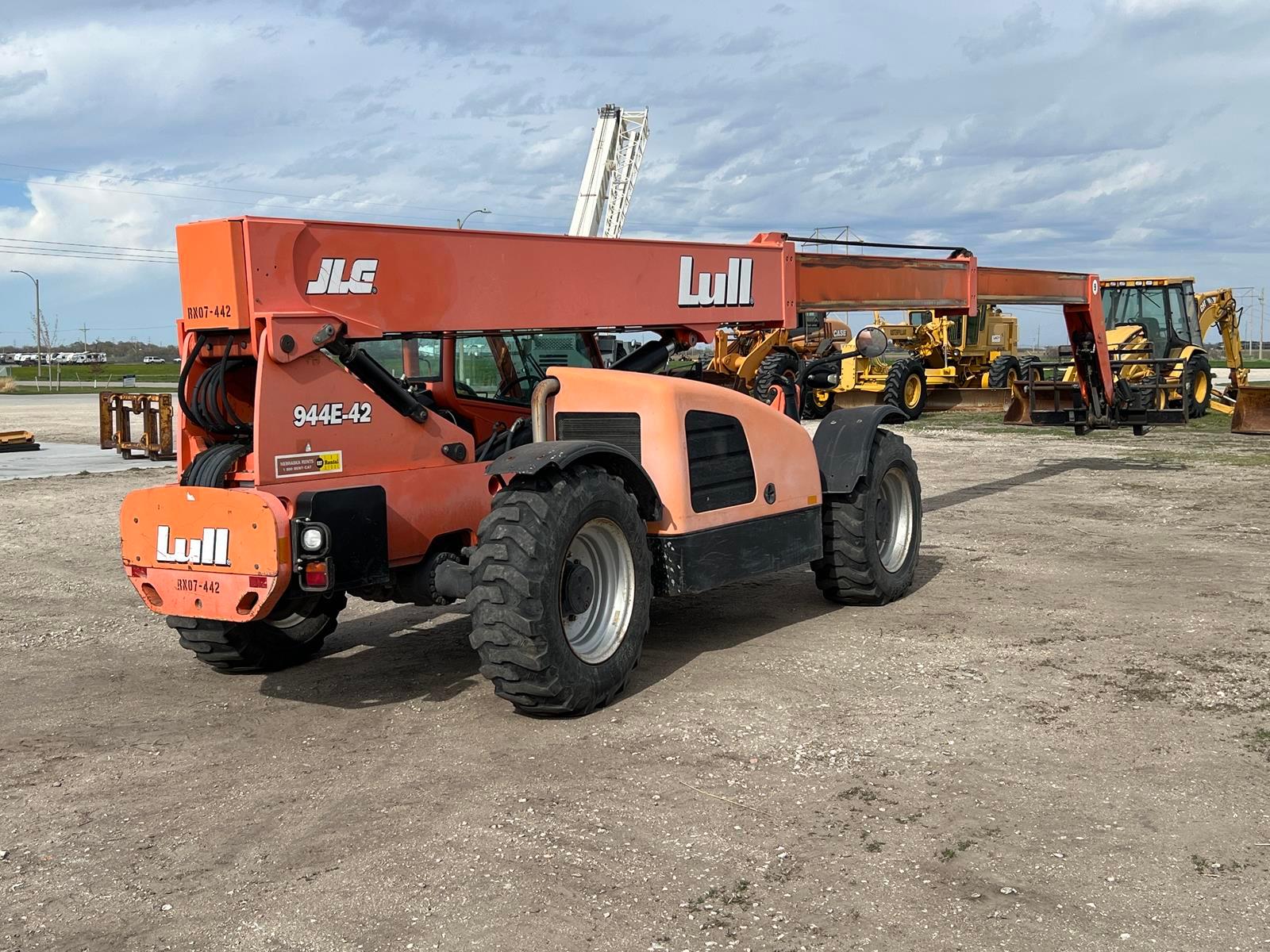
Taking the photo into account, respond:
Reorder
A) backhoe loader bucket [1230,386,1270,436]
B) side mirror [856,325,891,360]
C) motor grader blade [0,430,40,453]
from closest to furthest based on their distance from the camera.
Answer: side mirror [856,325,891,360]
backhoe loader bucket [1230,386,1270,436]
motor grader blade [0,430,40,453]

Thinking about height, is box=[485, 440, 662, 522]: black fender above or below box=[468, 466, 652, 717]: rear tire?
above

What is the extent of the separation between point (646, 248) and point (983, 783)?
3.89 metres

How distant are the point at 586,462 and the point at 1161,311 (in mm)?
22072

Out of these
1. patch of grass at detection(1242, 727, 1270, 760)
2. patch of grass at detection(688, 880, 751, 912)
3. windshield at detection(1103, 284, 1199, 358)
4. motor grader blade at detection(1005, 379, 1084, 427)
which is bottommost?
patch of grass at detection(688, 880, 751, 912)

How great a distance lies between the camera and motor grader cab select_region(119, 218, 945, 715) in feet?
19.2

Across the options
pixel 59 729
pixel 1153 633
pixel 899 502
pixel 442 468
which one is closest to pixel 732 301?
pixel 899 502

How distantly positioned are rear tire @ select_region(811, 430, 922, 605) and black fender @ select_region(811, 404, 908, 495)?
135 millimetres

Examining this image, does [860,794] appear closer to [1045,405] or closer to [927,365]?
[1045,405]

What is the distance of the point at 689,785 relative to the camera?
5219 mm

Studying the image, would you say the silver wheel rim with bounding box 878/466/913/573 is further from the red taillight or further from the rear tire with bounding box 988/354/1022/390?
the rear tire with bounding box 988/354/1022/390

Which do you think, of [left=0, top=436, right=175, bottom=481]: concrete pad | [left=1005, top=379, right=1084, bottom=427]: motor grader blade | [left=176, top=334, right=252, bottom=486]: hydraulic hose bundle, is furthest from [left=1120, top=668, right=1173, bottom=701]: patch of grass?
[left=0, top=436, right=175, bottom=481]: concrete pad

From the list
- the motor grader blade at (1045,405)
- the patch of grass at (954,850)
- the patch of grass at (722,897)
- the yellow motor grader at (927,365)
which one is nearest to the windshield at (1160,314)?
the yellow motor grader at (927,365)

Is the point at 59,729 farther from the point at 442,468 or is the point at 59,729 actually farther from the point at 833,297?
the point at 833,297

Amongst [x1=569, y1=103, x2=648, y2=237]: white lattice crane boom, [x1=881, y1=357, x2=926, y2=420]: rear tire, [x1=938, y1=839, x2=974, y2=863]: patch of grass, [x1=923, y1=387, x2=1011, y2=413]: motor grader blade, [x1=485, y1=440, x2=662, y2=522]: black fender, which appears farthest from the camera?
[x1=569, y1=103, x2=648, y2=237]: white lattice crane boom
